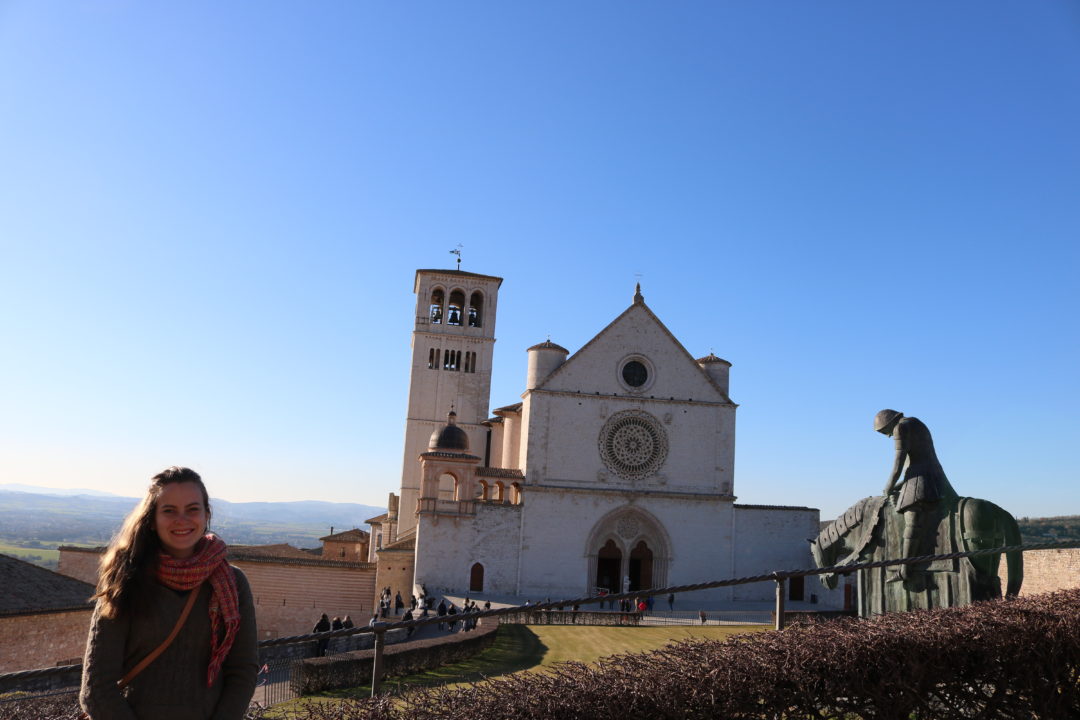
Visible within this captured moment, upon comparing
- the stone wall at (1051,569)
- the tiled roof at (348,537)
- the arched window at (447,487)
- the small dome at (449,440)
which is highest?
the small dome at (449,440)

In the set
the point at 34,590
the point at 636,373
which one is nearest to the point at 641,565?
the point at 636,373

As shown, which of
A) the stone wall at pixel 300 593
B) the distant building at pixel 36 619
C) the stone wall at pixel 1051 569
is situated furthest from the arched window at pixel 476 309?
the stone wall at pixel 1051 569

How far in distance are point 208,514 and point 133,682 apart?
2.50 feet

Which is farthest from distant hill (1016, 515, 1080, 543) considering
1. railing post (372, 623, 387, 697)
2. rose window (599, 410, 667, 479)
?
railing post (372, 623, 387, 697)

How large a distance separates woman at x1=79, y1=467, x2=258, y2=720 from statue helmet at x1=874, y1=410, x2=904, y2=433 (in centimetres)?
835

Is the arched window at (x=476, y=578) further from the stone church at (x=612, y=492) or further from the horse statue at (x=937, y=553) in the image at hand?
the horse statue at (x=937, y=553)

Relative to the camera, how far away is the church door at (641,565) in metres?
40.5

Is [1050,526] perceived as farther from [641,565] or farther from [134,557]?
[134,557]

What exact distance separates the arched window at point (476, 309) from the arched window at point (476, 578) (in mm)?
17984

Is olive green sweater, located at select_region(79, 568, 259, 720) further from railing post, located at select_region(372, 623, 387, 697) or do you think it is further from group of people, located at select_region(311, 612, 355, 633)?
group of people, located at select_region(311, 612, 355, 633)

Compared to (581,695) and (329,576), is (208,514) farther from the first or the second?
(329,576)

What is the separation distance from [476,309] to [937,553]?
145 ft

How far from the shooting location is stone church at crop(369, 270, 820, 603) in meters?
38.2

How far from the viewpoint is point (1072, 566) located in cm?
2223
